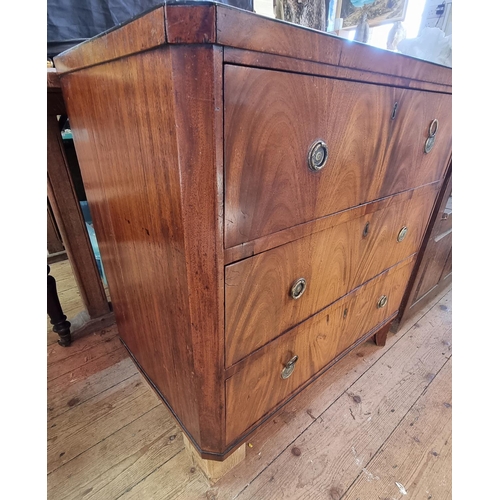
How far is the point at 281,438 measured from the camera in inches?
35.3

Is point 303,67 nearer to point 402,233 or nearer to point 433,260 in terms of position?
point 402,233

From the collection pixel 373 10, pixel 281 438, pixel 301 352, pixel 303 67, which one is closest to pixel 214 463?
pixel 281 438

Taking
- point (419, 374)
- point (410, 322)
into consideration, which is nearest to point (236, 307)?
point (419, 374)

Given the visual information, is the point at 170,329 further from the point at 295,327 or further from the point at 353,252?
the point at 353,252

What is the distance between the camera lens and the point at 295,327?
686 mm

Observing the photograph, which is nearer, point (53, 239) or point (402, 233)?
point (402, 233)

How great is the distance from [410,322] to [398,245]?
67 centimetres

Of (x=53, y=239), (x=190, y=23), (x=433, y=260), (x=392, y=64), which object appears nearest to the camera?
(x=190, y=23)

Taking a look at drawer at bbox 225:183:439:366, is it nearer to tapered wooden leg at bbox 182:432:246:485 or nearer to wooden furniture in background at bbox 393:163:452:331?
wooden furniture in background at bbox 393:163:452:331

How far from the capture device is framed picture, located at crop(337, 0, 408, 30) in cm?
103

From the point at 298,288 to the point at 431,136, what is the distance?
0.54 m

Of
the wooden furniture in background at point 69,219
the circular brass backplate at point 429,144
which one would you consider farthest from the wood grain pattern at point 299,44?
the wooden furniture in background at point 69,219

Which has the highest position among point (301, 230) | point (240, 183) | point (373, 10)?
point (373, 10)

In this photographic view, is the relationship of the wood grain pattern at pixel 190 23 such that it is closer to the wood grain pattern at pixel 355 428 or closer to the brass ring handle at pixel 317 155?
the brass ring handle at pixel 317 155
